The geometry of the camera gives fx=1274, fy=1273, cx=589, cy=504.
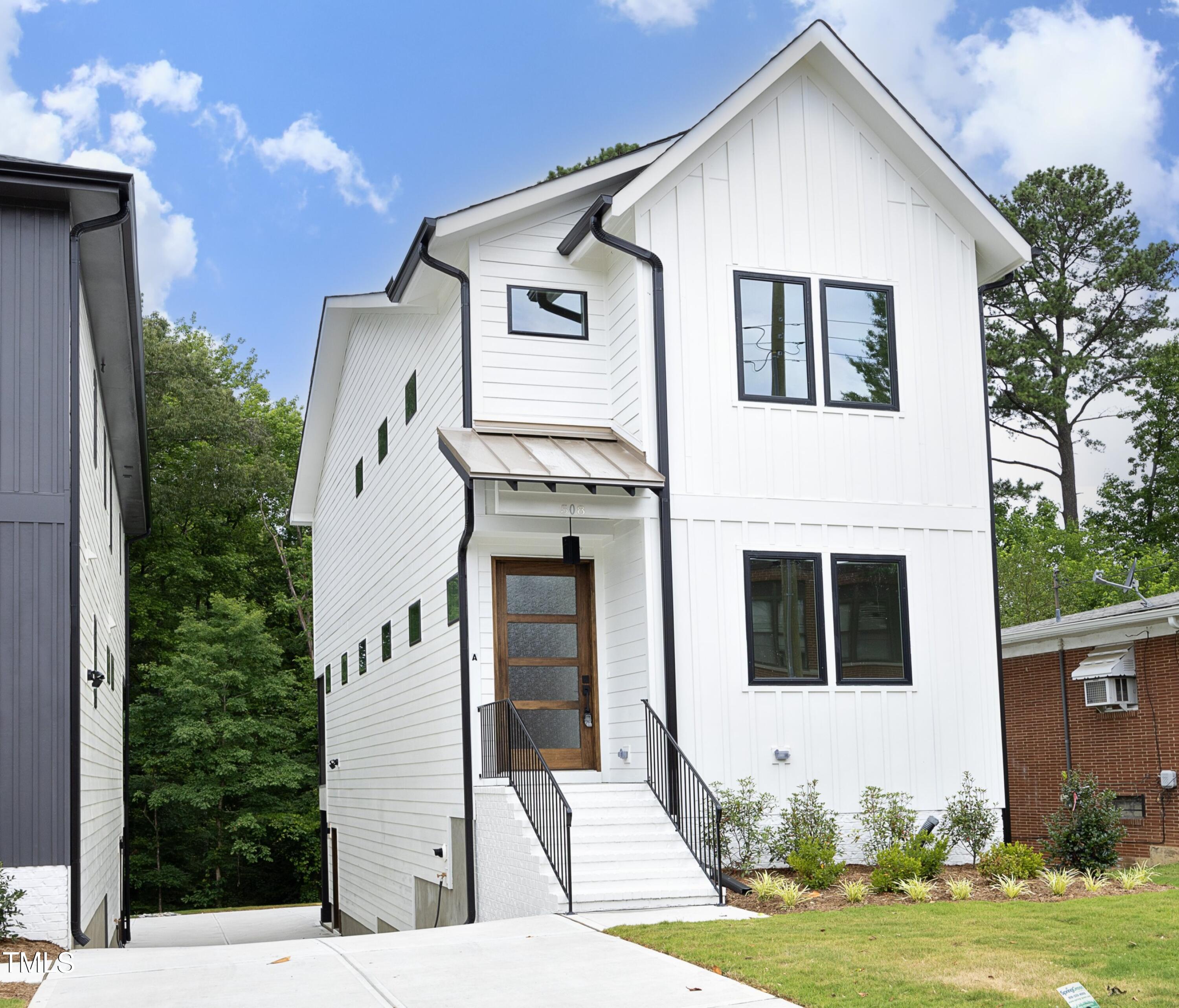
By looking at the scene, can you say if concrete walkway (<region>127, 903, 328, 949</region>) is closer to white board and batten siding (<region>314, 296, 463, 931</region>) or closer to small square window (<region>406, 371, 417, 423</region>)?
white board and batten siding (<region>314, 296, 463, 931</region>)

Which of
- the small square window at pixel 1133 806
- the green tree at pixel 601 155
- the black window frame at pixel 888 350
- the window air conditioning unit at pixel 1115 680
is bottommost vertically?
the small square window at pixel 1133 806

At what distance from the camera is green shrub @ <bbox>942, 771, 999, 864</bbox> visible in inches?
496

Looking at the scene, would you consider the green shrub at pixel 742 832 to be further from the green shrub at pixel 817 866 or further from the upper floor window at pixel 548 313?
the upper floor window at pixel 548 313

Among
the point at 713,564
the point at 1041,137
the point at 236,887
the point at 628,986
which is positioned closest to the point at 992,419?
the point at 1041,137

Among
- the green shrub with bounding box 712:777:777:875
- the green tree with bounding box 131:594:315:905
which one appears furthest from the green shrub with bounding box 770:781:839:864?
the green tree with bounding box 131:594:315:905

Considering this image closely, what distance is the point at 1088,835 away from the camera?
11672 millimetres

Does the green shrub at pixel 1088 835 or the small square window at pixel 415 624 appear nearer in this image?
the green shrub at pixel 1088 835

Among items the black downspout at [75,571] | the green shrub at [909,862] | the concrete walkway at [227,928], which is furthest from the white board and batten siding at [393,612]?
the green shrub at [909,862]

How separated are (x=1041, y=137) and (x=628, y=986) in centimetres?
4557

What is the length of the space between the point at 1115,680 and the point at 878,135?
764 centimetres

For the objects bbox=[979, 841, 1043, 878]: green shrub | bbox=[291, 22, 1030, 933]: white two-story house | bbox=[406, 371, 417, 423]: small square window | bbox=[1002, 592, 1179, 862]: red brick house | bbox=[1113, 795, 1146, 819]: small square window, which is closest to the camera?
bbox=[979, 841, 1043, 878]: green shrub

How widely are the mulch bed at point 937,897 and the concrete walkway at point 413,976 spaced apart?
67.5 inches

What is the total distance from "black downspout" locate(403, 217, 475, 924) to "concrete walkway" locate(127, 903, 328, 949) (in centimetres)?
719

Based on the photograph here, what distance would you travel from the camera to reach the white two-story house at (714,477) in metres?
12.4
